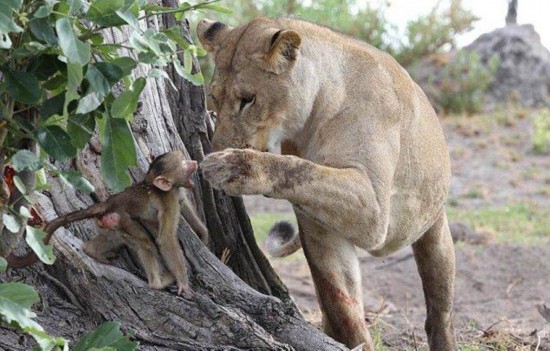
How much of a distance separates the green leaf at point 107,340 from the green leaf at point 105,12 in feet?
3.20

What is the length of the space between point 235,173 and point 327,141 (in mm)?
611

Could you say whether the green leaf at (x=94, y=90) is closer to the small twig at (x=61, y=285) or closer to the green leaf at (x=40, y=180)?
the green leaf at (x=40, y=180)

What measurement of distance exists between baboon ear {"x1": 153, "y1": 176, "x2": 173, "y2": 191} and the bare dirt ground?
195cm

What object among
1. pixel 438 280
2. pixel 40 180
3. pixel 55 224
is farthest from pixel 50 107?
pixel 438 280

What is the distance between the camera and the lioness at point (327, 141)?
443 cm

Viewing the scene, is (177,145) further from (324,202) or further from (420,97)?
(420,97)

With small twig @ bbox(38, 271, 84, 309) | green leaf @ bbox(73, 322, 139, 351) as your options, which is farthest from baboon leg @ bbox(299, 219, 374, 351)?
green leaf @ bbox(73, 322, 139, 351)

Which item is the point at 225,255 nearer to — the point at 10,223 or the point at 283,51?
the point at 283,51

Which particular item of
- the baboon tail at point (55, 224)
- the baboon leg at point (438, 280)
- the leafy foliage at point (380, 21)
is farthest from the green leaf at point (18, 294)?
the leafy foliage at point (380, 21)

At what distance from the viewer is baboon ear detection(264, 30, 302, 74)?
4688 mm

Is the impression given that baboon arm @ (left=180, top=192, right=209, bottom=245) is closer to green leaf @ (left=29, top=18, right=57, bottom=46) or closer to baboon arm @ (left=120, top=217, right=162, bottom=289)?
baboon arm @ (left=120, top=217, right=162, bottom=289)

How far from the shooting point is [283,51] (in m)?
4.74

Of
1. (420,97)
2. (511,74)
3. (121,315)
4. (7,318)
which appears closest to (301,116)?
(420,97)

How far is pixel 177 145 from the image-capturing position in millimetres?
4832
